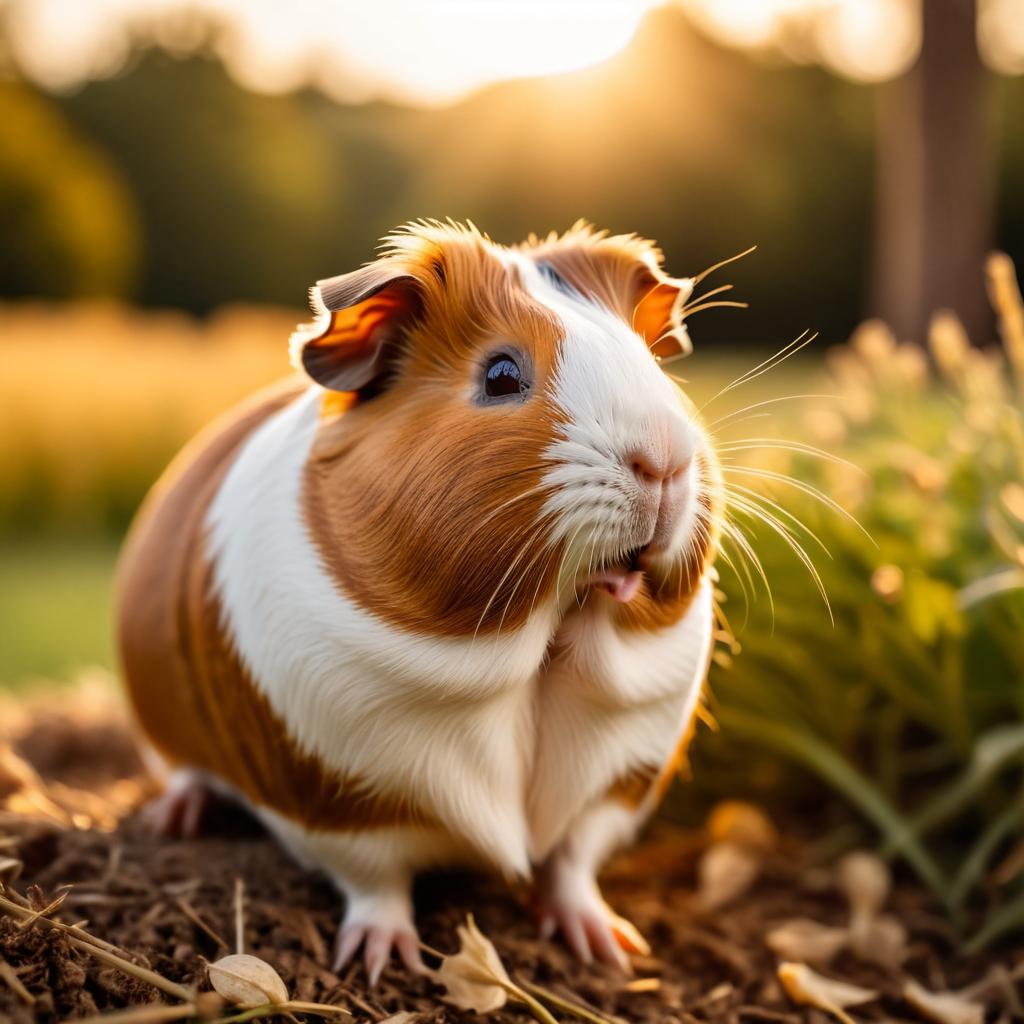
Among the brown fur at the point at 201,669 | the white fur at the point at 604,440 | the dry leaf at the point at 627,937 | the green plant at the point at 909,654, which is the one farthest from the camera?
the green plant at the point at 909,654

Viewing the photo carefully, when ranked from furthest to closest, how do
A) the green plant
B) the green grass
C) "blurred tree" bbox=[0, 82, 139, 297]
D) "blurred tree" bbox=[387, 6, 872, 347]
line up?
"blurred tree" bbox=[0, 82, 139, 297] < "blurred tree" bbox=[387, 6, 872, 347] < the green grass < the green plant

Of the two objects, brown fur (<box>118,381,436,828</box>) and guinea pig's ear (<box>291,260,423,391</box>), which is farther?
brown fur (<box>118,381,436,828</box>)

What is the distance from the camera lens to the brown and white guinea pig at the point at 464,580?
1588 mm

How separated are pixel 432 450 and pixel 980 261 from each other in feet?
26.9

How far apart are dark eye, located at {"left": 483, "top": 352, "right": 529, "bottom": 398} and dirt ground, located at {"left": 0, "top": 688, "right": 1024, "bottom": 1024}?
3.29 ft

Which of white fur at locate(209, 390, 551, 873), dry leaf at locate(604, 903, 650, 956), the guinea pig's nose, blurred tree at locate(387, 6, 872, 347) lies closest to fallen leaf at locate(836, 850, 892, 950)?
dry leaf at locate(604, 903, 650, 956)

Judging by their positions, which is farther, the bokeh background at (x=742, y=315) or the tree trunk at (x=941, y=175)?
the tree trunk at (x=941, y=175)

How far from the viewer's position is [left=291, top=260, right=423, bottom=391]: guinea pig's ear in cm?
173

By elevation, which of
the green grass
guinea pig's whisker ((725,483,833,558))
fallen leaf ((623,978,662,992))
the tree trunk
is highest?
the tree trunk

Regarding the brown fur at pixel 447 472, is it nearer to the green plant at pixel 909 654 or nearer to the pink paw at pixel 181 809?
the pink paw at pixel 181 809

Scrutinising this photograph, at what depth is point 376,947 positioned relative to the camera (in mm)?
1912

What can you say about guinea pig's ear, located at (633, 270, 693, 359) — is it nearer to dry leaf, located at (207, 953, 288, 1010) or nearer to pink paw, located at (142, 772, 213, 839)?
dry leaf, located at (207, 953, 288, 1010)

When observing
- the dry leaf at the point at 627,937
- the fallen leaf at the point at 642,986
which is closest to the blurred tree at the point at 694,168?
the dry leaf at the point at 627,937

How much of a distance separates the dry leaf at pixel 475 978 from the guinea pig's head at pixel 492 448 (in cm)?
53
